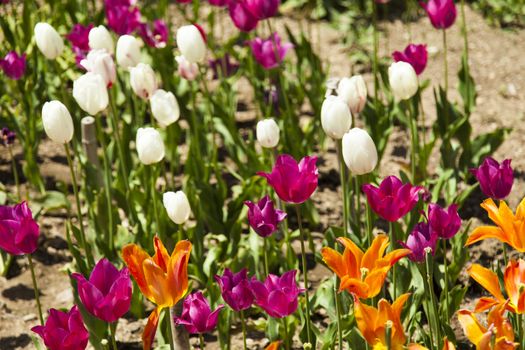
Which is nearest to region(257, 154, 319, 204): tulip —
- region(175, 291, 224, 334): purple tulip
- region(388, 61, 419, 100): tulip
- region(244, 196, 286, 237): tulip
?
region(244, 196, 286, 237): tulip

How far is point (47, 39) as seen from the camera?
321 cm

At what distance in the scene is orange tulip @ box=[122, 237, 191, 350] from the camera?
2.09 m

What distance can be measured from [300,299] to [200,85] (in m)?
2.07

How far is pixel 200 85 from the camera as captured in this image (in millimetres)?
4773

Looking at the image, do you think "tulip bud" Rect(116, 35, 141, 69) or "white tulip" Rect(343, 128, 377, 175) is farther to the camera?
"tulip bud" Rect(116, 35, 141, 69)

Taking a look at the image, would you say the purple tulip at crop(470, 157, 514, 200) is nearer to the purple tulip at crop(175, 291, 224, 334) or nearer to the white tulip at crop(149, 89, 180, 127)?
the purple tulip at crop(175, 291, 224, 334)

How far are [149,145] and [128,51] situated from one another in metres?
0.68

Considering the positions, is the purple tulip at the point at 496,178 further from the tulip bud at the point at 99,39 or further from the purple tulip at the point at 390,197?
the tulip bud at the point at 99,39

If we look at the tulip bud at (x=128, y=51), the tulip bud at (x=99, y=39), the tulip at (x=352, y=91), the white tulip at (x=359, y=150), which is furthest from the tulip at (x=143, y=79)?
the white tulip at (x=359, y=150)

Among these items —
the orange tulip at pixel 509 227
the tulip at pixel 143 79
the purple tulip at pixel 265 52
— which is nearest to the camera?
the orange tulip at pixel 509 227

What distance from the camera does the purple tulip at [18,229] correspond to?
2305mm

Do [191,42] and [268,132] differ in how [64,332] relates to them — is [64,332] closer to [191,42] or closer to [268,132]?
[268,132]

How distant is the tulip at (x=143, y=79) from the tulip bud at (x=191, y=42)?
0.51 ft

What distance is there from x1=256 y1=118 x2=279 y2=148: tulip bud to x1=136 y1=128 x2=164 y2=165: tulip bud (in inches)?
12.8
